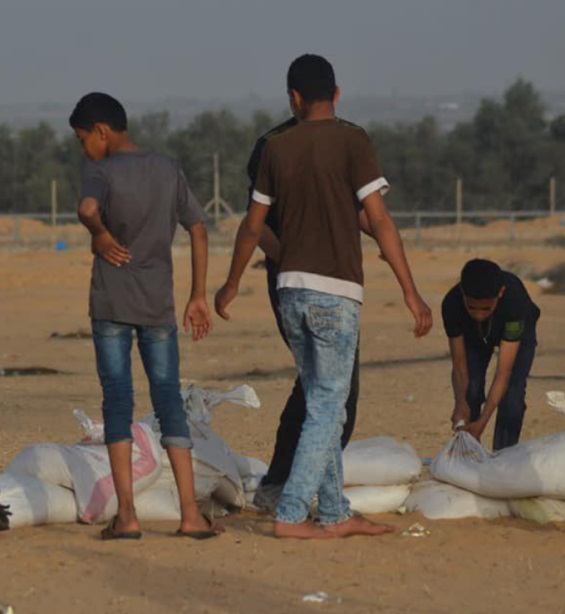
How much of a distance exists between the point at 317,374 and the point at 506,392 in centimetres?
138

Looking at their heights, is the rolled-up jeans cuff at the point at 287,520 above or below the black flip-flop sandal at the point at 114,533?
above

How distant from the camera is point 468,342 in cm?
715

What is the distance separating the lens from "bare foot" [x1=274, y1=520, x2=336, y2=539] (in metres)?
6.15

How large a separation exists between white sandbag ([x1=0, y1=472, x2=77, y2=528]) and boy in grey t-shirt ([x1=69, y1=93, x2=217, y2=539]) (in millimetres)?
388

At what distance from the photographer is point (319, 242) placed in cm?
602

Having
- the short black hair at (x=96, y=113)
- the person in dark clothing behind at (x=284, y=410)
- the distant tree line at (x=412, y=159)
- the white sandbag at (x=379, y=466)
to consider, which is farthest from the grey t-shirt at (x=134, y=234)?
the distant tree line at (x=412, y=159)

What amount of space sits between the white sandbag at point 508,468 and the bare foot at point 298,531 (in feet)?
2.69

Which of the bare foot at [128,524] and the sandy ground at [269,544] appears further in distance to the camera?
the bare foot at [128,524]

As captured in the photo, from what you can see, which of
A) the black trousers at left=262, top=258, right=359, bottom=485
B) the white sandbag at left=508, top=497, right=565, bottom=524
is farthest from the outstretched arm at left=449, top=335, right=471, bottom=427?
the black trousers at left=262, top=258, right=359, bottom=485

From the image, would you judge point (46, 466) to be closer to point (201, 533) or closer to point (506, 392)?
point (201, 533)

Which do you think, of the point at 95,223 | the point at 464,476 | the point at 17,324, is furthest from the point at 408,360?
the point at 95,223

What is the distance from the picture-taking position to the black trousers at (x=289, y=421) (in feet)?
21.2

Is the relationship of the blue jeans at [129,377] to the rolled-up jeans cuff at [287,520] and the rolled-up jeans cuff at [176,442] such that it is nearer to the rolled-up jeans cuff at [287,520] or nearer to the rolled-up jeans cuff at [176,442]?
the rolled-up jeans cuff at [176,442]

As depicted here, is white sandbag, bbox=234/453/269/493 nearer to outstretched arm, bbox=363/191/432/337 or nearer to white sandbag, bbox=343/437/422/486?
white sandbag, bbox=343/437/422/486
